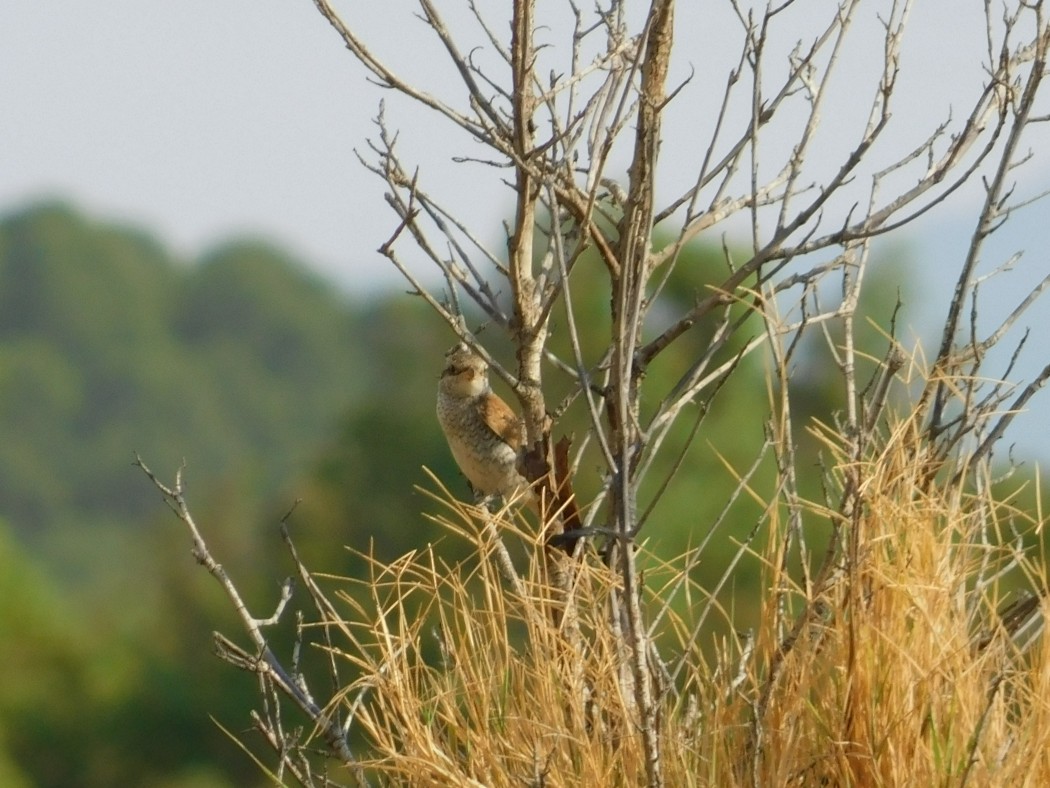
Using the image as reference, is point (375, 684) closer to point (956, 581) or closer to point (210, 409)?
point (956, 581)

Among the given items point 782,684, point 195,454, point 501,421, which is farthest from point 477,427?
point 195,454

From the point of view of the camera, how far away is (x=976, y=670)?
237cm

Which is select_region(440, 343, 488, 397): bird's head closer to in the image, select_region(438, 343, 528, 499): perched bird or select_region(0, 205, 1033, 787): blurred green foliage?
select_region(438, 343, 528, 499): perched bird

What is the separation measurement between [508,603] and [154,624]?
41.7 meters

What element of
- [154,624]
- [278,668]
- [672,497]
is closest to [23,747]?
[154,624]

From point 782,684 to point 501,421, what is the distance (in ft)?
8.82

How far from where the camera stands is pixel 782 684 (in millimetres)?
2473

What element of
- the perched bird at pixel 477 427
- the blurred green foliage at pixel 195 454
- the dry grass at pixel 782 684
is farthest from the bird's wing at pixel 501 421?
the dry grass at pixel 782 684

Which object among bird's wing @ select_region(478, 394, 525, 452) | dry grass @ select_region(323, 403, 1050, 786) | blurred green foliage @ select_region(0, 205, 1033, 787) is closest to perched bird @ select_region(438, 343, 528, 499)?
bird's wing @ select_region(478, 394, 525, 452)

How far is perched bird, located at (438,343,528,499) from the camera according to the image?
500 cm

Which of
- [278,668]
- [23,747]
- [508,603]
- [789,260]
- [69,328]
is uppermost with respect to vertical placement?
[789,260]

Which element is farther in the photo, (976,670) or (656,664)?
(656,664)

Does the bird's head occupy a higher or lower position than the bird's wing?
higher

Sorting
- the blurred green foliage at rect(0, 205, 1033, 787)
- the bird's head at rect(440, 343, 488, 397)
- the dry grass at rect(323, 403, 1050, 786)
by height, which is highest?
the bird's head at rect(440, 343, 488, 397)
